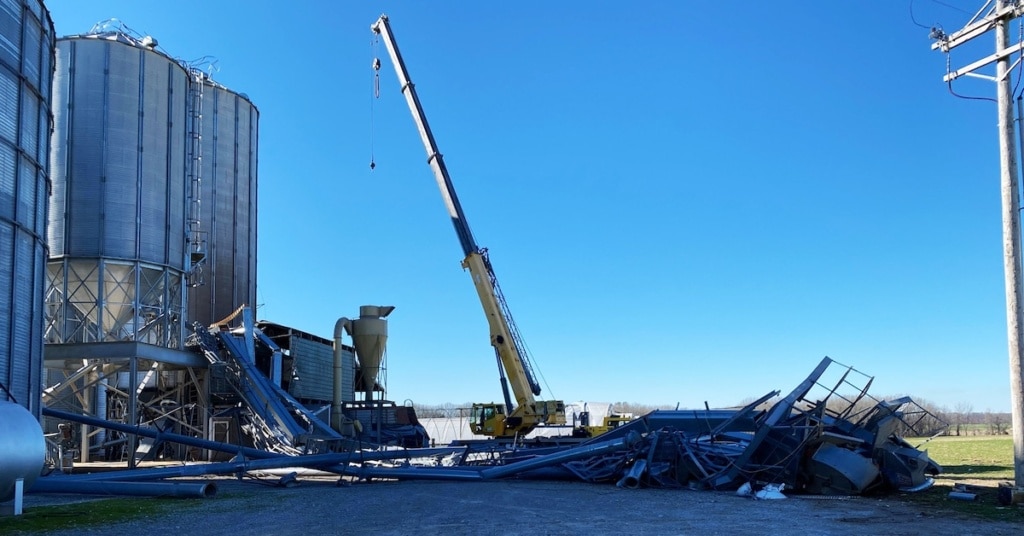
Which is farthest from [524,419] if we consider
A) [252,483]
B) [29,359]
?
[29,359]

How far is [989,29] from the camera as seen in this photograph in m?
17.2

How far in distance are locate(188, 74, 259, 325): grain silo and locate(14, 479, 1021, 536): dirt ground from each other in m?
26.1

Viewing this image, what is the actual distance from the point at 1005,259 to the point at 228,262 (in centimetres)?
3918

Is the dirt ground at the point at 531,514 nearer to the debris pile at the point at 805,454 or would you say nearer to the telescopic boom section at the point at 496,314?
the debris pile at the point at 805,454

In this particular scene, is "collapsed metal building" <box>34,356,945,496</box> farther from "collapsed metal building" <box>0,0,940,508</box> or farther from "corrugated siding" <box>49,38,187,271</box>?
"corrugated siding" <box>49,38,187,271</box>

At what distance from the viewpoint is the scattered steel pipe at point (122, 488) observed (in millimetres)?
18453

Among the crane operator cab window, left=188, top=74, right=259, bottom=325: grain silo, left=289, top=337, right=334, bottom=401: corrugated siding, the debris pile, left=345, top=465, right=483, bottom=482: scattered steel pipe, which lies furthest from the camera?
left=188, top=74, right=259, bottom=325: grain silo

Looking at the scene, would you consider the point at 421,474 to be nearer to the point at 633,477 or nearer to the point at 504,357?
the point at 633,477

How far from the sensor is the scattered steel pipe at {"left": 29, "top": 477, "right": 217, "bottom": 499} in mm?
18453

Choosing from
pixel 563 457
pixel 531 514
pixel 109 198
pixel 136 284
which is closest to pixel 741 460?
pixel 563 457

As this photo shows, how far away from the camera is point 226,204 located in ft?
155

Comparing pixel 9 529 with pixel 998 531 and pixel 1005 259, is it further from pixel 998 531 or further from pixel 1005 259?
pixel 1005 259

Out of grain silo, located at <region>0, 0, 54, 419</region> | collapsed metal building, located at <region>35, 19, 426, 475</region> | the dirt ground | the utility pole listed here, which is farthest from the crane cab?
the utility pole

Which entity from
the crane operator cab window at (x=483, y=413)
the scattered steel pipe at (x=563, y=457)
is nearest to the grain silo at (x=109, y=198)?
the crane operator cab window at (x=483, y=413)
